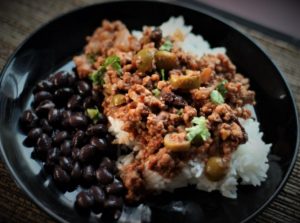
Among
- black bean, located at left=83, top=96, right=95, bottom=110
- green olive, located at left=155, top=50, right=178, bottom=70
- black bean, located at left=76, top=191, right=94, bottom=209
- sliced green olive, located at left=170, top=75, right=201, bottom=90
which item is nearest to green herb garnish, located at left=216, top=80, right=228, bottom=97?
sliced green olive, located at left=170, top=75, right=201, bottom=90

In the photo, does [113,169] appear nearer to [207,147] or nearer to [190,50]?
[207,147]

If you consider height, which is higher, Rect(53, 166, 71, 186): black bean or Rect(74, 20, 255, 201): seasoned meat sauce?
Rect(74, 20, 255, 201): seasoned meat sauce

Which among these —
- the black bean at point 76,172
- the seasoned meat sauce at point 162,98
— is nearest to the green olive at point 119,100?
the seasoned meat sauce at point 162,98

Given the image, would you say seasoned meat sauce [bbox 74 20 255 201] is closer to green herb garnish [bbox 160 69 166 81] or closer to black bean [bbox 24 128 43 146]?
green herb garnish [bbox 160 69 166 81]

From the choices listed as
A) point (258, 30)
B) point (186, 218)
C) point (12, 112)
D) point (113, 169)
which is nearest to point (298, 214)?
point (186, 218)

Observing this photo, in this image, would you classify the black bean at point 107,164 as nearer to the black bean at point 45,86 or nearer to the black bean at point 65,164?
the black bean at point 65,164

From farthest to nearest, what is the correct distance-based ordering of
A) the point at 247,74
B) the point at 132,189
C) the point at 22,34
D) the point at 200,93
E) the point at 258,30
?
1. the point at 258,30
2. the point at 22,34
3. the point at 247,74
4. the point at 200,93
5. the point at 132,189

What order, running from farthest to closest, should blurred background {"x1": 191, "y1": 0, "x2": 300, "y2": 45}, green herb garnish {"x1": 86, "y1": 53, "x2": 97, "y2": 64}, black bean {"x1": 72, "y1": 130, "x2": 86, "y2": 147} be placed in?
blurred background {"x1": 191, "y1": 0, "x2": 300, "y2": 45} → green herb garnish {"x1": 86, "y1": 53, "x2": 97, "y2": 64} → black bean {"x1": 72, "y1": 130, "x2": 86, "y2": 147}
